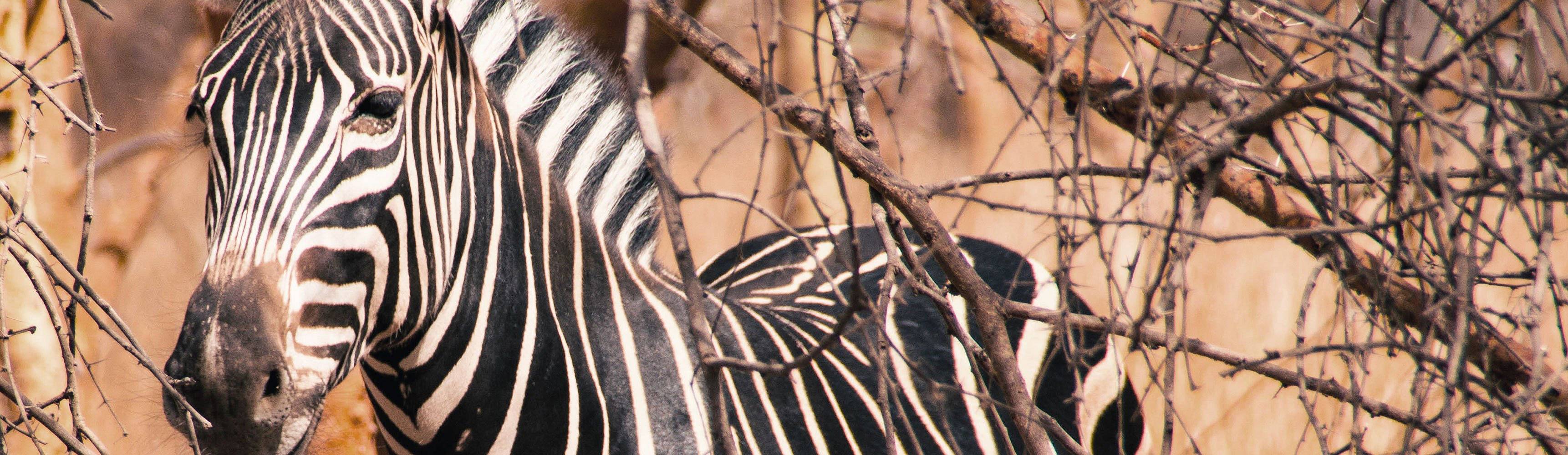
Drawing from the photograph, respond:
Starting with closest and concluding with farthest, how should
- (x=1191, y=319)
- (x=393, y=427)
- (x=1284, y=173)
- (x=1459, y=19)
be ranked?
(x=1459, y=19), (x=1284, y=173), (x=393, y=427), (x=1191, y=319)

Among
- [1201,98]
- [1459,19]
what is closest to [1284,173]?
[1201,98]

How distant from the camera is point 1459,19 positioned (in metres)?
1.28

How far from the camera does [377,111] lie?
1608 mm

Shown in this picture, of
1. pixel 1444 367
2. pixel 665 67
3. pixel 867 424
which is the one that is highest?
pixel 665 67

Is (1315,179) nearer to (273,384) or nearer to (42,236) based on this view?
(273,384)

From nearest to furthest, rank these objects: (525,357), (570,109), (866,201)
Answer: (525,357) → (570,109) → (866,201)

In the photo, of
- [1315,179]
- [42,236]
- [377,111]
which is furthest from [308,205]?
[1315,179]

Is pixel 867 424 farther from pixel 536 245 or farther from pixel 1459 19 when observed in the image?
pixel 1459 19

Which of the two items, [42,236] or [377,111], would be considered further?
[377,111]

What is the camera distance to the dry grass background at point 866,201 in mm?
4383

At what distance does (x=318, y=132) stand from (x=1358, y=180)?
4.86 feet

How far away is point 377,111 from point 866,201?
408cm

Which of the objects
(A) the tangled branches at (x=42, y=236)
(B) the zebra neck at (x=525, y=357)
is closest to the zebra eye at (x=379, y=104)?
(B) the zebra neck at (x=525, y=357)

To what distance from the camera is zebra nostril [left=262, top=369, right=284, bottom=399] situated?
146cm
